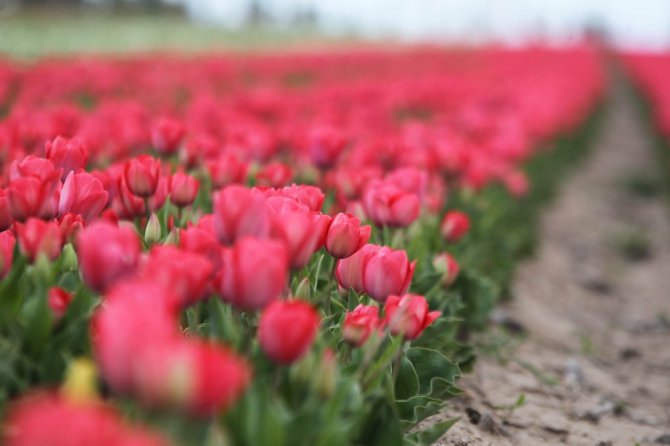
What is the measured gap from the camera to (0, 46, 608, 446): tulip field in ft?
2.93

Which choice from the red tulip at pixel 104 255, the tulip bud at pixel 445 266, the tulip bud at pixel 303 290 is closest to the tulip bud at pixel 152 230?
the tulip bud at pixel 303 290

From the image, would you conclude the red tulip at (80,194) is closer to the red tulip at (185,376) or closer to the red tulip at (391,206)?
the red tulip at (391,206)

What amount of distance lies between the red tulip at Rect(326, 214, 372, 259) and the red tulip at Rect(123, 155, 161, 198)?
52 cm

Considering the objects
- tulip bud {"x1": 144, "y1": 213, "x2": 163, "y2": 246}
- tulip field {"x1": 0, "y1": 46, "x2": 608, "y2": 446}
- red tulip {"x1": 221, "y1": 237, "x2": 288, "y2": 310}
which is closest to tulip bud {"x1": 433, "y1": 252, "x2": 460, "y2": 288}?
tulip field {"x1": 0, "y1": 46, "x2": 608, "y2": 446}

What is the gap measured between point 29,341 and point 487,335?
6.82 ft

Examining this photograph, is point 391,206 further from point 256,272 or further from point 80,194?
point 256,272

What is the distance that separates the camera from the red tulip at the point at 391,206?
6.75 ft

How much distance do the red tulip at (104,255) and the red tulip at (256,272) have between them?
0.19m

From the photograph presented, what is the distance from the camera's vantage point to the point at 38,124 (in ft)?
9.83

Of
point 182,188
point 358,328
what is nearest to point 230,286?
point 358,328

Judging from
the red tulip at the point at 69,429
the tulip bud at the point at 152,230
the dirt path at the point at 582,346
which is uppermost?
the red tulip at the point at 69,429

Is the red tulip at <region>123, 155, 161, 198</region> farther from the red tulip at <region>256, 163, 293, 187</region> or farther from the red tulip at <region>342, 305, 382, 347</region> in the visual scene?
the red tulip at <region>342, 305, 382, 347</region>

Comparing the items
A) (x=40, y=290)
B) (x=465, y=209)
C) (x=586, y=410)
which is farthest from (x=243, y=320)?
(x=465, y=209)

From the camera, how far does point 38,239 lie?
1.45 m
